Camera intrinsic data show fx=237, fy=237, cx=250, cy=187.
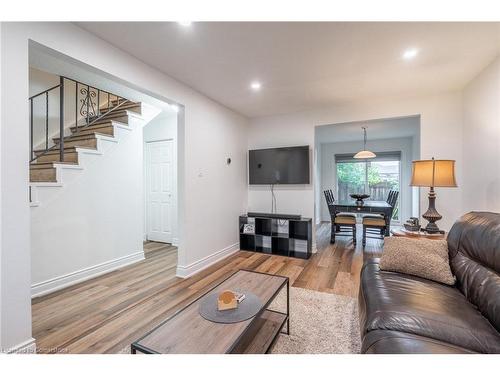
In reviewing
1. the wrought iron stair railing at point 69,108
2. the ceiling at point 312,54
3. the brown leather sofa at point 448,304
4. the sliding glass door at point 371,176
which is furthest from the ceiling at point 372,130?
the wrought iron stair railing at point 69,108

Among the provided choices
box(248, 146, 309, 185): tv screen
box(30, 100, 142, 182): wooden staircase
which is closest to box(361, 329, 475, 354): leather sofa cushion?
box(248, 146, 309, 185): tv screen

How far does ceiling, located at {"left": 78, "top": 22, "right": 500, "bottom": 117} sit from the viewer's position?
76.7 inches

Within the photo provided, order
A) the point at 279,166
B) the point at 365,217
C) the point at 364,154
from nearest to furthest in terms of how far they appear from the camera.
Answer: the point at 279,166
the point at 365,217
the point at 364,154

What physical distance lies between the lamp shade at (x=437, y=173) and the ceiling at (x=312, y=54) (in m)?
1.07

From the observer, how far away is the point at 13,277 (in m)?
1.54

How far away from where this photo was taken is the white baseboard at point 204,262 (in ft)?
10.0

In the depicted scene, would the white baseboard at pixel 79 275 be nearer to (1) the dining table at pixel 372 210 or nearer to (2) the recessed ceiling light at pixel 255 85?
(2) the recessed ceiling light at pixel 255 85

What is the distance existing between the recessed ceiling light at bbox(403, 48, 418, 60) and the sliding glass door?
487cm

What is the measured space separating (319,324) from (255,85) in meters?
2.77

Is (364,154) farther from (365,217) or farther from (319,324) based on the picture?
(319,324)

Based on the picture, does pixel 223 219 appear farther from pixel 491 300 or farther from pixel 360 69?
pixel 491 300

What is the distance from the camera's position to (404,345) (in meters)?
1.09

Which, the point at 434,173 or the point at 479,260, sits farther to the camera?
the point at 434,173

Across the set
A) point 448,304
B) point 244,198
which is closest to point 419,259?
point 448,304
